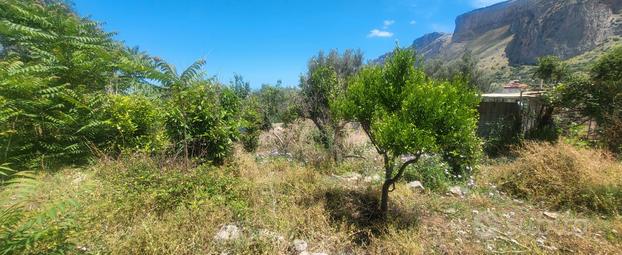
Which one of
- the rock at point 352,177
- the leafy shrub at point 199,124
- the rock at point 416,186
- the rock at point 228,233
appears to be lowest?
the rock at point 416,186

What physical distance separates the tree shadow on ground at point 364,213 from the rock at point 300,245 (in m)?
0.60

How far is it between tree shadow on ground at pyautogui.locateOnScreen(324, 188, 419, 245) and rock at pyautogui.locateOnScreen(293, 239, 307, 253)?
1.96 feet

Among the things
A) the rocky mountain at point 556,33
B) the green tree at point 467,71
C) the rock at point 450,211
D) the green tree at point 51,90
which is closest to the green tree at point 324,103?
the rock at point 450,211

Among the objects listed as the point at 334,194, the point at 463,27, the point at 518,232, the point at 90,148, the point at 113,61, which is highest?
the point at 463,27

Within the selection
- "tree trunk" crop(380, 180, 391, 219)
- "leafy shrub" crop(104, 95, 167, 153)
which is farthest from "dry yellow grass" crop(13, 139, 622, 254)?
"leafy shrub" crop(104, 95, 167, 153)

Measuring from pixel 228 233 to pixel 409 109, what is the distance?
265cm

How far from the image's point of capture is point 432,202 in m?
4.13

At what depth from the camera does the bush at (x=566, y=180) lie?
391 centimetres

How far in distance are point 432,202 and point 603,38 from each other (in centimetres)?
Answer: 6645

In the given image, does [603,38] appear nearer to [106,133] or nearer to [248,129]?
[248,129]

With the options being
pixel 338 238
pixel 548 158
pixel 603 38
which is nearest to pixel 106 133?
pixel 338 238

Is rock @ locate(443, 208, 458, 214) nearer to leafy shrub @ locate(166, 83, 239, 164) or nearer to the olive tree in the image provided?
the olive tree

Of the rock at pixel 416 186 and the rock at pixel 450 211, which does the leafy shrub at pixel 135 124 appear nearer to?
the rock at pixel 416 186

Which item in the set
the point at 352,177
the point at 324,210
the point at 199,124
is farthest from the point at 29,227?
the point at 352,177
